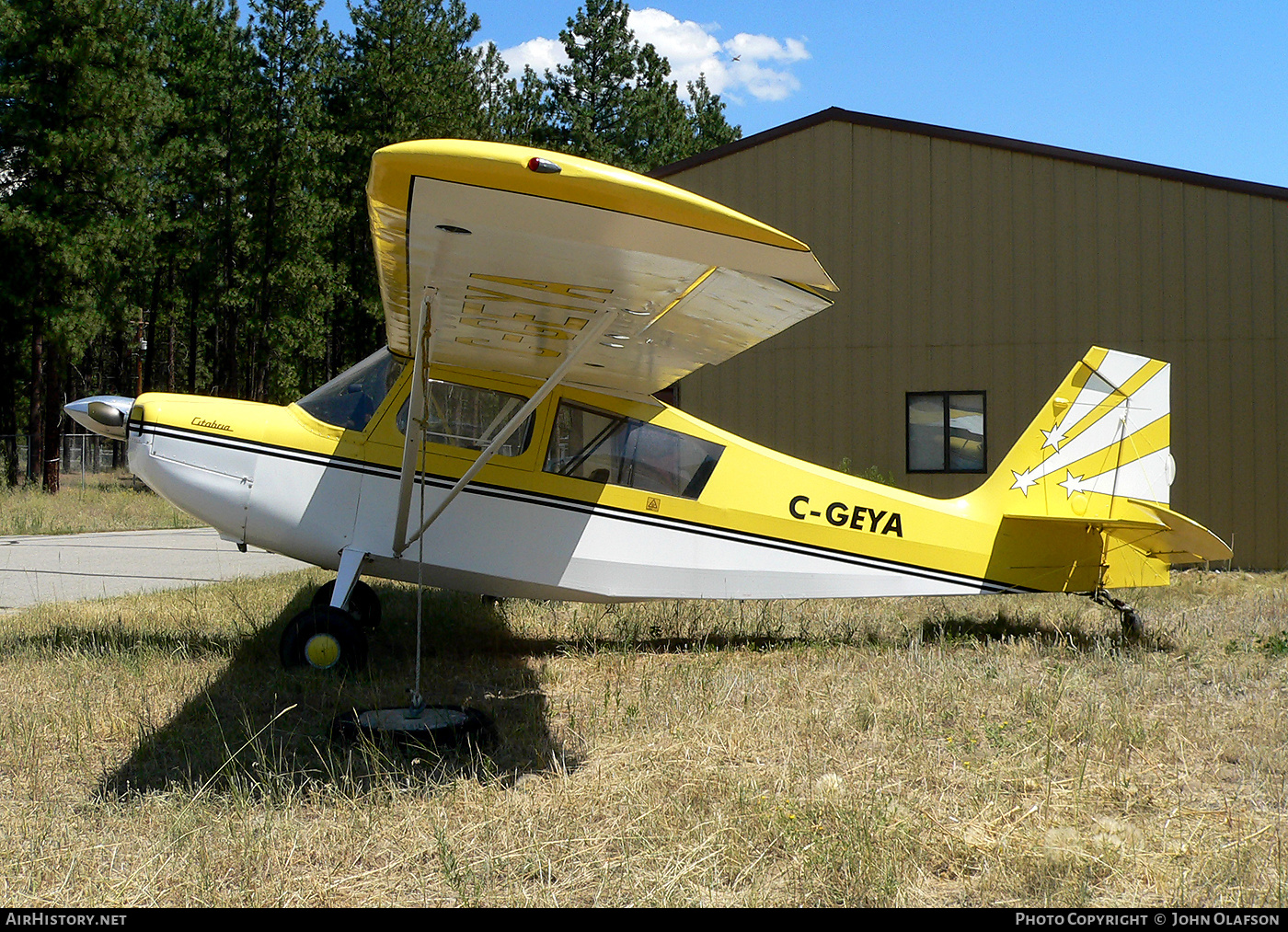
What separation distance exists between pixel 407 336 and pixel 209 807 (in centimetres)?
295

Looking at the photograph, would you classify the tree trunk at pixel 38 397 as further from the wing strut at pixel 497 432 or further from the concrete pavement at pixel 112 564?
the wing strut at pixel 497 432

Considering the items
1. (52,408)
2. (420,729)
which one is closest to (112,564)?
(420,729)

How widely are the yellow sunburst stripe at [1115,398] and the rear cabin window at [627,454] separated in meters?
2.60

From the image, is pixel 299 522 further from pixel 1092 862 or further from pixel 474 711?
pixel 1092 862

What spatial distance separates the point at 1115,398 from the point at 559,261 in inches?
183

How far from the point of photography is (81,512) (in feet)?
60.7

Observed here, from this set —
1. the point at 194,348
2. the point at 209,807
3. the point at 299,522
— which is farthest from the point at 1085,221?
the point at 194,348

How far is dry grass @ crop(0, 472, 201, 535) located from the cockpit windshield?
10.4 m

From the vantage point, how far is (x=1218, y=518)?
10641 mm

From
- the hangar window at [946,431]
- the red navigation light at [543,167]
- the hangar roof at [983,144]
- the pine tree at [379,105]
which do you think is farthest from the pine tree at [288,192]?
the red navigation light at [543,167]

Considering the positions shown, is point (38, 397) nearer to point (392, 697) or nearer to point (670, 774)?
point (392, 697)

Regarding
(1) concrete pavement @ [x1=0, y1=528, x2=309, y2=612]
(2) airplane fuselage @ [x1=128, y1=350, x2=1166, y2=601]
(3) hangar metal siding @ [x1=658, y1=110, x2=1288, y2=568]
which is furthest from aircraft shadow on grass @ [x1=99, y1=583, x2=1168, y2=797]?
(3) hangar metal siding @ [x1=658, y1=110, x2=1288, y2=568]

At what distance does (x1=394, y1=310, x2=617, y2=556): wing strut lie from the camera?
427 centimetres

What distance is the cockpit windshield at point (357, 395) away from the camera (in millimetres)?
5969
